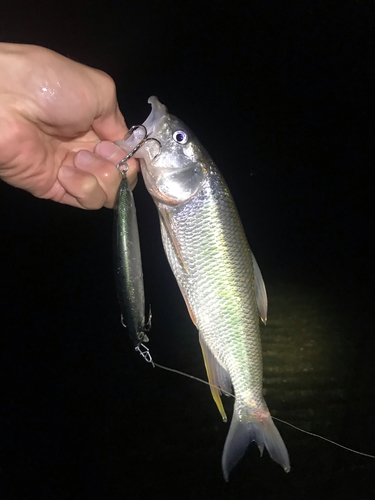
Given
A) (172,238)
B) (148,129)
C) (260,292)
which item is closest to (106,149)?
(148,129)

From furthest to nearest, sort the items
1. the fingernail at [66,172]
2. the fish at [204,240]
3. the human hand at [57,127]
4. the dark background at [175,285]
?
the dark background at [175,285] < the fingernail at [66,172] < the fish at [204,240] < the human hand at [57,127]

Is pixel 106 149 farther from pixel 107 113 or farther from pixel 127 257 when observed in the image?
pixel 127 257

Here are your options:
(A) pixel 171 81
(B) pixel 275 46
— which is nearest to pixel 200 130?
(A) pixel 171 81

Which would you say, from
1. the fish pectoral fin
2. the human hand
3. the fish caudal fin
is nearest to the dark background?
the fish caudal fin

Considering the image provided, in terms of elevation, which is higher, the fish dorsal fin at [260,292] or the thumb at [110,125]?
the thumb at [110,125]

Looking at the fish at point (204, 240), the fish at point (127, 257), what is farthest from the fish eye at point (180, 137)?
the fish at point (127, 257)

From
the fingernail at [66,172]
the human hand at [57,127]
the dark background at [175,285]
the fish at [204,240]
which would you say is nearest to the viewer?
the human hand at [57,127]

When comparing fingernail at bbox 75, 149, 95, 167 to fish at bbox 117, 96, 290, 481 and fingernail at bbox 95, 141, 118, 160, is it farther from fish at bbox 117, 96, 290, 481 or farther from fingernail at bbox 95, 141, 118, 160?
fish at bbox 117, 96, 290, 481

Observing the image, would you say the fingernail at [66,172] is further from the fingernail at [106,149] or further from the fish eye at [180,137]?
the fish eye at [180,137]
